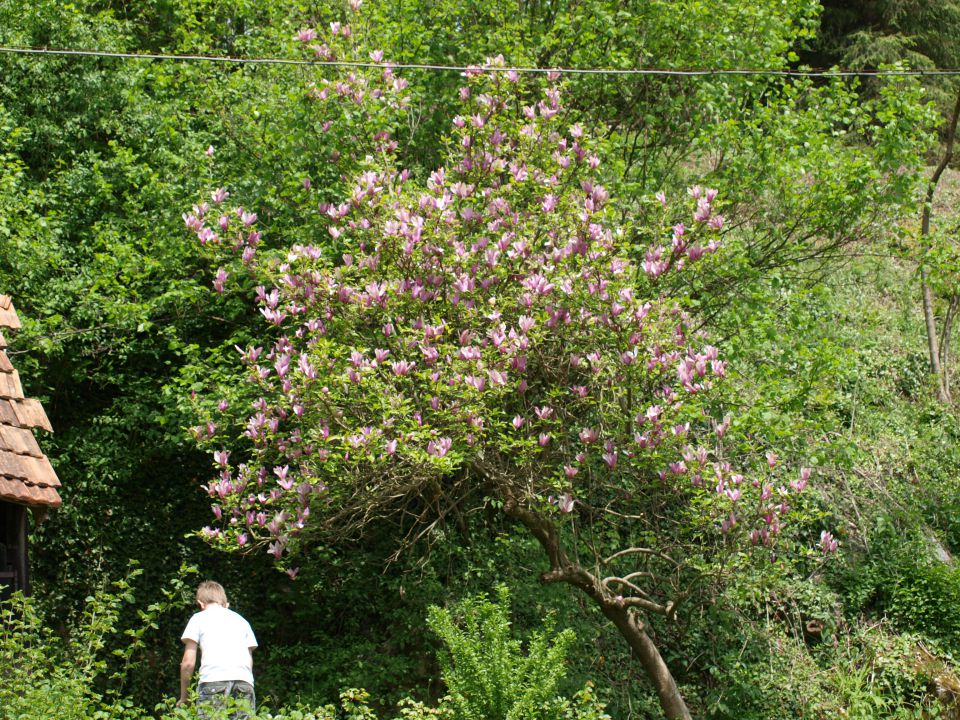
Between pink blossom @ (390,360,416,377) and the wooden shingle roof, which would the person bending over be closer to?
the wooden shingle roof

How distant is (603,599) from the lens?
8273 mm

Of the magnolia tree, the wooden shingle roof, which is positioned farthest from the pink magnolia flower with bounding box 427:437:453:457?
the wooden shingle roof

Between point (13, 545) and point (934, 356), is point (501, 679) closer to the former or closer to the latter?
point (13, 545)

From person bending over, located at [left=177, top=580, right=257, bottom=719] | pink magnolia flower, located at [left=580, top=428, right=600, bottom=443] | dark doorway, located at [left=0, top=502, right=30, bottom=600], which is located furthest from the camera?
dark doorway, located at [left=0, top=502, right=30, bottom=600]

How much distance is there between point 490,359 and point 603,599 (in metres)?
2.34

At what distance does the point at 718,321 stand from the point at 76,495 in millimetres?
6480

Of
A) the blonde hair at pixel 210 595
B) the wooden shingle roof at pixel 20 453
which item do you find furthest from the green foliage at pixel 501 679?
Result: the wooden shingle roof at pixel 20 453

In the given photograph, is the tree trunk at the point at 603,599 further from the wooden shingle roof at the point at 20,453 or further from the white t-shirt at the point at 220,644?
the wooden shingle roof at the point at 20,453

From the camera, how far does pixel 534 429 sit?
808 centimetres

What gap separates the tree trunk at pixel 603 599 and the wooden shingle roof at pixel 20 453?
3.18 m

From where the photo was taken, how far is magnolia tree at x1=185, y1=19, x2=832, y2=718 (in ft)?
22.8

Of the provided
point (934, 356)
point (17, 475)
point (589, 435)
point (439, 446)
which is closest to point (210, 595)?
point (17, 475)

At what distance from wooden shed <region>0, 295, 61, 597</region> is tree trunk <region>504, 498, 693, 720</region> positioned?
3.21 meters

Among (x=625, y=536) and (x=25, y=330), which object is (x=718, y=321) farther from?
(x=25, y=330)
